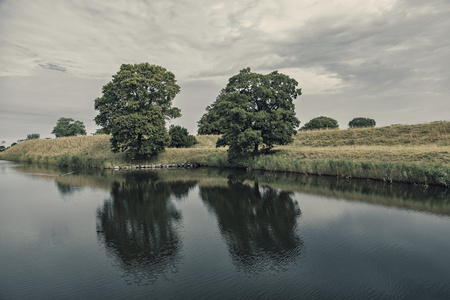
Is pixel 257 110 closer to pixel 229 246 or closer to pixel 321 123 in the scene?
pixel 229 246

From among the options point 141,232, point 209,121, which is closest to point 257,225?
point 141,232

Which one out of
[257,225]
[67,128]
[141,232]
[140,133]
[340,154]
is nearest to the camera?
[141,232]

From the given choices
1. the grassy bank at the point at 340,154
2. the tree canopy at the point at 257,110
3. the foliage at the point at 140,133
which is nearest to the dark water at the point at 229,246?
the grassy bank at the point at 340,154

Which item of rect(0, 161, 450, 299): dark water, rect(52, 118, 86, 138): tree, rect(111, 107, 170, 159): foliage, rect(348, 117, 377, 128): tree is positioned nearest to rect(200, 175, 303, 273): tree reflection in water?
rect(0, 161, 450, 299): dark water

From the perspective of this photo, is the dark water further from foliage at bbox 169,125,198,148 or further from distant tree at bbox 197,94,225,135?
distant tree at bbox 197,94,225,135

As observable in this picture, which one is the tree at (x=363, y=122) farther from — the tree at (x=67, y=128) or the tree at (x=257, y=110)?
the tree at (x=67, y=128)

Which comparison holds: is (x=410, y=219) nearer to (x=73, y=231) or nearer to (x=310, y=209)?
(x=310, y=209)

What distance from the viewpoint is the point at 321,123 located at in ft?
305

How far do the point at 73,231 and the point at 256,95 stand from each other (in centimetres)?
2775

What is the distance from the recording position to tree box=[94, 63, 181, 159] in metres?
42.1

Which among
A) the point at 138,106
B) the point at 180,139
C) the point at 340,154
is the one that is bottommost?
the point at 340,154

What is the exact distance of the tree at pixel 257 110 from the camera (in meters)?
35.3

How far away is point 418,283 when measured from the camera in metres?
8.05

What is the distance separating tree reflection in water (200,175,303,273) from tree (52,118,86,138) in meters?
121
